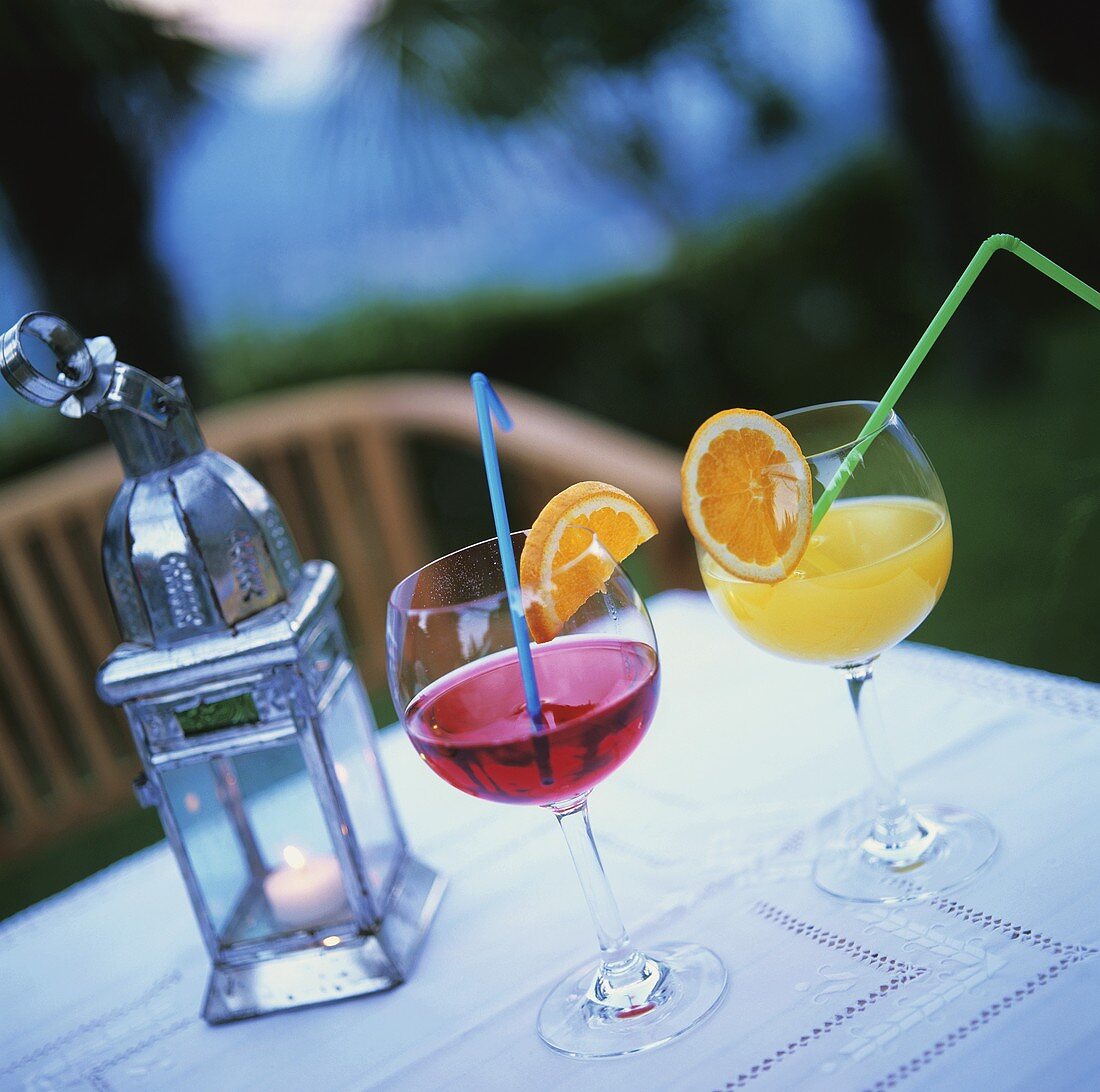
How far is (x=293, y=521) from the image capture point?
3.23 metres

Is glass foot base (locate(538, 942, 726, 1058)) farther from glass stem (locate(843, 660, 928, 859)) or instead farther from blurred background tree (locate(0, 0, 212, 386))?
blurred background tree (locate(0, 0, 212, 386))

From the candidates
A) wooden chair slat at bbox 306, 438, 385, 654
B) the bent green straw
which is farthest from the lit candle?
wooden chair slat at bbox 306, 438, 385, 654

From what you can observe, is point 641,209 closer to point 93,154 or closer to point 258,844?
point 93,154

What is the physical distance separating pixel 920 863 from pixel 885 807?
0.18 feet

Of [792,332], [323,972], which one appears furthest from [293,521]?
[792,332]

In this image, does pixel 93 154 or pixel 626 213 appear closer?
pixel 93 154

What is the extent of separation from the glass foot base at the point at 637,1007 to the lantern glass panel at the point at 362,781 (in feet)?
0.71

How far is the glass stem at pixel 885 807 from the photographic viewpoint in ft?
3.04

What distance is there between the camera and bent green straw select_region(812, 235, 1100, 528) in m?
0.82

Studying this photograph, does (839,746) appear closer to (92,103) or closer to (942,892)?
(942,892)

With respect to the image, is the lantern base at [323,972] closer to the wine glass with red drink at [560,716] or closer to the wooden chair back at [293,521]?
the wine glass with red drink at [560,716]

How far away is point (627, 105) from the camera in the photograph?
5.66 meters

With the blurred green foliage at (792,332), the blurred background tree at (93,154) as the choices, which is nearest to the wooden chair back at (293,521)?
the blurred background tree at (93,154)

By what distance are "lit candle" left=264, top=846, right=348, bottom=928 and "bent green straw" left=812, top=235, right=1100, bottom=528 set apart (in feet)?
1.64
